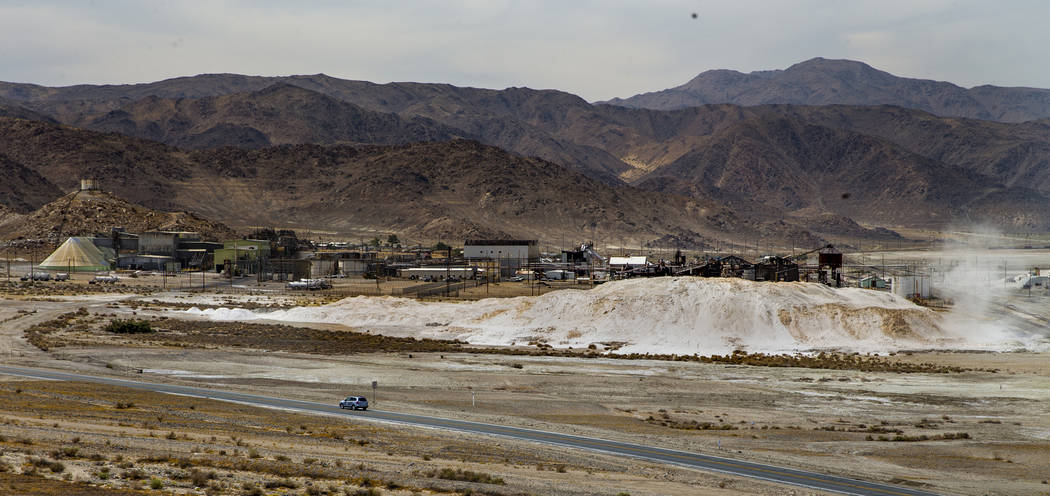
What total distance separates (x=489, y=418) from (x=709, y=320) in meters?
31.0

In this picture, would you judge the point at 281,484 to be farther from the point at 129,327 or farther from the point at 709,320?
the point at 129,327

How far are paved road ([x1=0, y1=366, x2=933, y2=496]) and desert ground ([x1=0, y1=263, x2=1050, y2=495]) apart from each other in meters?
1.15

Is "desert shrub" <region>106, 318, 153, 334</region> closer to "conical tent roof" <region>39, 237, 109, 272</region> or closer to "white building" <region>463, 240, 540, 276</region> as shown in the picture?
"conical tent roof" <region>39, 237, 109, 272</region>

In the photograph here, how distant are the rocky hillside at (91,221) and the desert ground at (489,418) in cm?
10333

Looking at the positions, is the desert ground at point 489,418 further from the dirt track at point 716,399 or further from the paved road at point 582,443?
the paved road at point 582,443

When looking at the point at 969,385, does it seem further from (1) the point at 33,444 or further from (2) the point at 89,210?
(2) the point at 89,210

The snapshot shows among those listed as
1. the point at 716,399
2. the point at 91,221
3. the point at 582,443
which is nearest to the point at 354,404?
the point at 582,443

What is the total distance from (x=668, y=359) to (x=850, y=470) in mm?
28976

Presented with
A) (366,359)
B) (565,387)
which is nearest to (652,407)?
(565,387)

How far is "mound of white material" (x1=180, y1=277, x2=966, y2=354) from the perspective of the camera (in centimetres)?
6406

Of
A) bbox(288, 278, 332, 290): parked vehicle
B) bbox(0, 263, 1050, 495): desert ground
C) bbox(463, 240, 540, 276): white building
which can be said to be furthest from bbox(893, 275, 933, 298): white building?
bbox(288, 278, 332, 290): parked vehicle

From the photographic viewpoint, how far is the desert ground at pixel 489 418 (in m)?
27.3

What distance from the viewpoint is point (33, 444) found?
2864 centimetres

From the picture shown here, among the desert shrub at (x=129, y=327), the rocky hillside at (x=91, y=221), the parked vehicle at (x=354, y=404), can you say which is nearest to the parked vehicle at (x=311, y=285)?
the desert shrub at (x=129, y=327)
